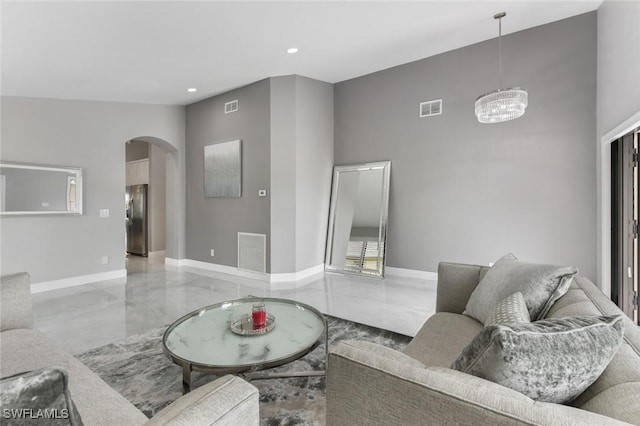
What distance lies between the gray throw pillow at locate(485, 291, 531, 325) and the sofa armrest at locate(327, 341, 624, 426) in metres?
0.54

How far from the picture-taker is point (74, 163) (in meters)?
4.73

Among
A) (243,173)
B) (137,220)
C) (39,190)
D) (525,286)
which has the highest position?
(243,173)

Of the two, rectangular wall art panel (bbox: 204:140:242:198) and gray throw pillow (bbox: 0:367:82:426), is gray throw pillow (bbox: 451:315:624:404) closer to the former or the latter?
gray throw pillow (bbox: 0:367:82:426)

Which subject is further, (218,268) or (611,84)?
(218,268)

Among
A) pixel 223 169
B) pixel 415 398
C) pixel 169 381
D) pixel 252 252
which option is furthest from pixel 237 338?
pixel 223 169

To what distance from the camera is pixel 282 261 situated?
4.90 metres

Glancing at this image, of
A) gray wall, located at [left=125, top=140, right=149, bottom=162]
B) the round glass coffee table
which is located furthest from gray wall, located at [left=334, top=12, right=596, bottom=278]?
gray wall, located at [left=125, top=140, right=149, bottom=162]

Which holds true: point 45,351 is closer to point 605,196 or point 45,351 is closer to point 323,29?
point 323,29

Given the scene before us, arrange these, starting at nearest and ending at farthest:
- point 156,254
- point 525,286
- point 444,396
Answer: point 444,396
point 525,286
point 156,254

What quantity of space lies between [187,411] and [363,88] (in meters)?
5.21

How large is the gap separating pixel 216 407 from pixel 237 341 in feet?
3.80

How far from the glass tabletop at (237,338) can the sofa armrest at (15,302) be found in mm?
815

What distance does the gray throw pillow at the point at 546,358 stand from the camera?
825mm

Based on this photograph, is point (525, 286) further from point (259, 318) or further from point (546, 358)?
point (259, 318)
